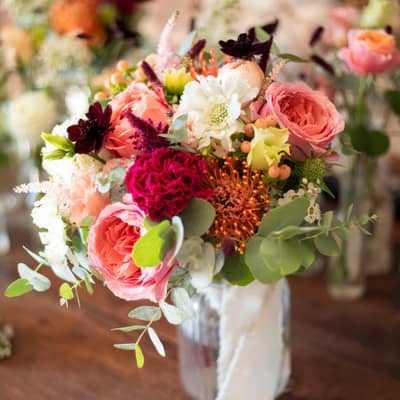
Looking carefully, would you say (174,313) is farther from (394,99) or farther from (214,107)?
(394,99)

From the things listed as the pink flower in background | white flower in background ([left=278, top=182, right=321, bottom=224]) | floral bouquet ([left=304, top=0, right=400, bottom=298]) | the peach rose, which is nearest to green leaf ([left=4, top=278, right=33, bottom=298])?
the peach rose

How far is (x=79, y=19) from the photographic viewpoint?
1.19 metres

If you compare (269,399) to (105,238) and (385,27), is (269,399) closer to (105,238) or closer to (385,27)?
(105,238)

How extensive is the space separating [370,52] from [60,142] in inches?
19.5

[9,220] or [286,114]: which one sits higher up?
[286,114]

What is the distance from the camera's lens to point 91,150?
0.63 m

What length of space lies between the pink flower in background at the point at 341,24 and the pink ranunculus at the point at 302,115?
17.1 inches

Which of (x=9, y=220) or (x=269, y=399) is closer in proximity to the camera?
(x=269, y=399)

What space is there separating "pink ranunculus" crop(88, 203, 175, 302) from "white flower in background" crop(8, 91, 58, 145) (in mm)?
595

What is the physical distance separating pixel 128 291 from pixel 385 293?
28.3 inches

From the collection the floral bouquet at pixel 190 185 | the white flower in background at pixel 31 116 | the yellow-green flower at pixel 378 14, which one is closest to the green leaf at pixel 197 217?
the floral bouquet at pixel 190 185

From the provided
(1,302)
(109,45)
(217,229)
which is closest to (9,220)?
(1,302)

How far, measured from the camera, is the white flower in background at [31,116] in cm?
114

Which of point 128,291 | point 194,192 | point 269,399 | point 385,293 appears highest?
point 194,192
